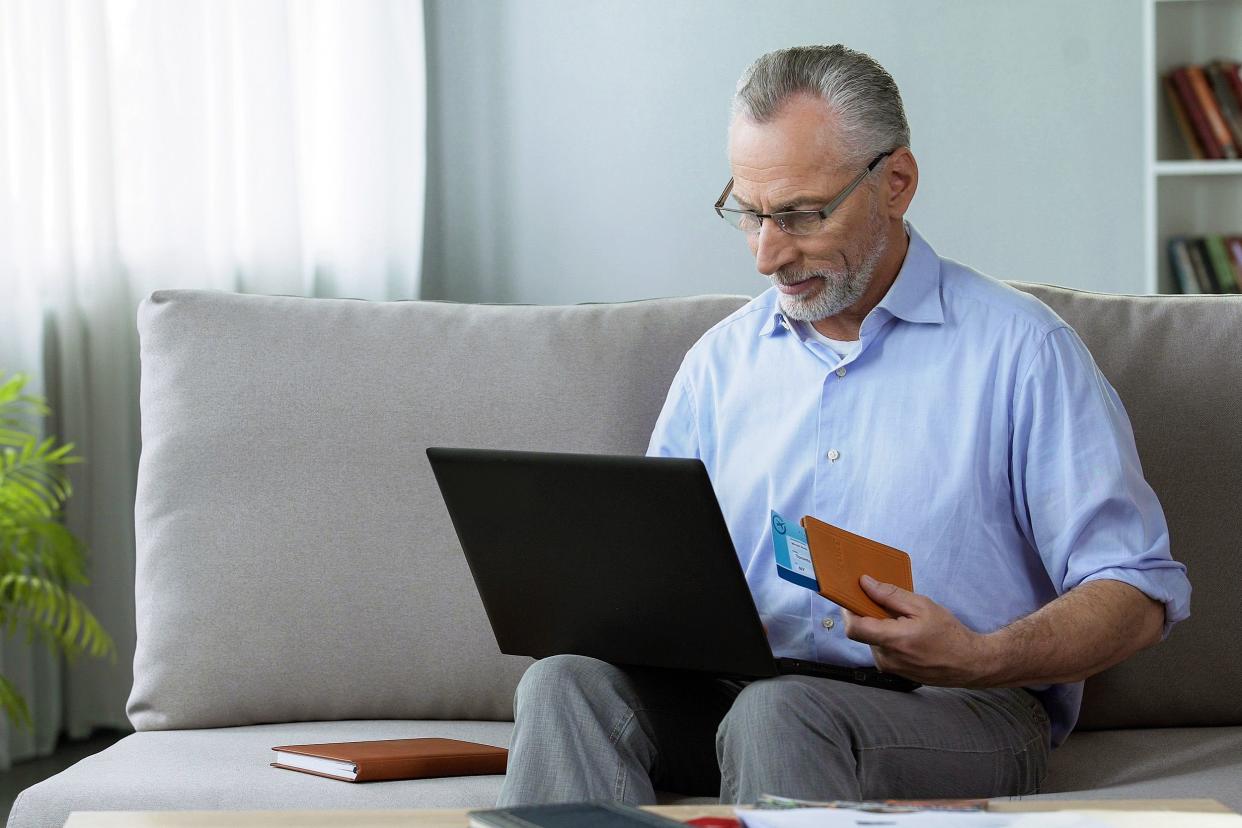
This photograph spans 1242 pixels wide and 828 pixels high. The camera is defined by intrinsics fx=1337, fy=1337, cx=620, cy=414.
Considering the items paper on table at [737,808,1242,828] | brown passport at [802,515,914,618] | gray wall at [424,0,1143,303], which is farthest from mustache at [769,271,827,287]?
gray wall at [424,0,1143,303]

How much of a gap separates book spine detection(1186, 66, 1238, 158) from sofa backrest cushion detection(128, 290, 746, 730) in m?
1.73

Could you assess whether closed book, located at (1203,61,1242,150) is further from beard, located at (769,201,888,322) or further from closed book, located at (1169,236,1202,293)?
beard, located at (769,201,888,322)

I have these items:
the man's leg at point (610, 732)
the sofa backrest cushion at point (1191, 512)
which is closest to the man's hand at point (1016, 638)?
the man's leg at point (610, 732)

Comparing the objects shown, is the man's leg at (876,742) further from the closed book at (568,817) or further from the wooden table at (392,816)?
the closed book at (568,817)

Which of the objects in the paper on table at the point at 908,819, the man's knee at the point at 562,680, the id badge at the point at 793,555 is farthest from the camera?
the man's knee at the point at 562,680

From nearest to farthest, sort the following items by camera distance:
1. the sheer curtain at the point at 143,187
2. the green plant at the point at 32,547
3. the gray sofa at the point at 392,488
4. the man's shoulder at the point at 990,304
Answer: the man's shoulder at the point at 990,304, the gray sofa at the point at 392,488, the green plant at the point at 32,547, the sheer curtain at the point at 143,187

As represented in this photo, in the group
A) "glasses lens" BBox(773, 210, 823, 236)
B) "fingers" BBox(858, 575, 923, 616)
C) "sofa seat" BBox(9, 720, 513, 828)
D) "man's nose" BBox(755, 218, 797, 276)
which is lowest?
"sofa seat" BBox(9, 720, 513, 828)

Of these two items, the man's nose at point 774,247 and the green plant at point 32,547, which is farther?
the green plant at point 32,547

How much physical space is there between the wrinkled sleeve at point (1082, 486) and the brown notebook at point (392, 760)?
0.65m

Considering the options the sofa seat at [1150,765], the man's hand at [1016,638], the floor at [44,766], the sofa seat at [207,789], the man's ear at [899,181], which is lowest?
the floor at [44,766]

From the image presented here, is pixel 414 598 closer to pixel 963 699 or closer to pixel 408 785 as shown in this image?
pixel 408 785

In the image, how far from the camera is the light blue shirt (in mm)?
1413

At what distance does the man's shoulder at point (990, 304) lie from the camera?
4.92 feet

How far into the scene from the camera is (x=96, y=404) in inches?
113
